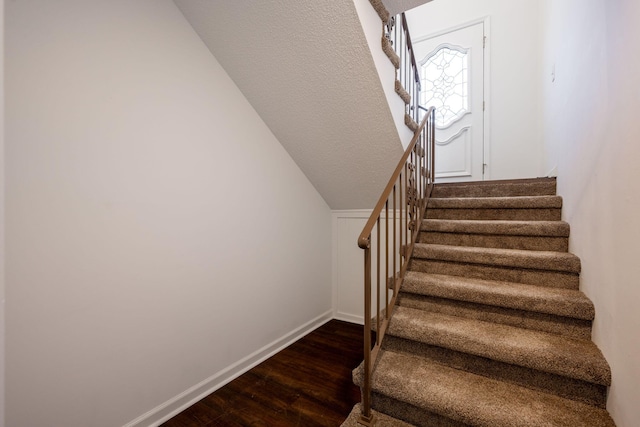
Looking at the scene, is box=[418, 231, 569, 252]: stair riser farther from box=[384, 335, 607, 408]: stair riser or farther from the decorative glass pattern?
the decorative glass pattern

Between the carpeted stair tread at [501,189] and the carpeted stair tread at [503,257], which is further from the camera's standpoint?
the carpeted stair tread at [501,189]

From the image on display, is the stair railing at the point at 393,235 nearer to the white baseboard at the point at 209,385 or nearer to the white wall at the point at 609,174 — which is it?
the white baseboard at the point at 209,385

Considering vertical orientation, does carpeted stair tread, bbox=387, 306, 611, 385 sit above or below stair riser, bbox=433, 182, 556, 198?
below

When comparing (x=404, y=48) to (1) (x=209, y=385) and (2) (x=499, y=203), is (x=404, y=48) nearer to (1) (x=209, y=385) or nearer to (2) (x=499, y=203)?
(2) (x=499, y=203)

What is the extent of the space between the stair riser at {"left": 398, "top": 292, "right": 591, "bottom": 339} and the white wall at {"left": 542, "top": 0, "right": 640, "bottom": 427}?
0.08m

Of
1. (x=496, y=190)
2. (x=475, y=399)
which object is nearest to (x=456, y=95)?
(x=496, y=190)

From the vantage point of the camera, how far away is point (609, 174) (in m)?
1.22

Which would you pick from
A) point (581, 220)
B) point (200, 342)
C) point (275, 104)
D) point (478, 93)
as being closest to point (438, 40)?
point (478, 93)

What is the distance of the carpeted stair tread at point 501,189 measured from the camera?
89.6 inches

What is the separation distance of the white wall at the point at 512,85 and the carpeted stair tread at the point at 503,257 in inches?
66.6

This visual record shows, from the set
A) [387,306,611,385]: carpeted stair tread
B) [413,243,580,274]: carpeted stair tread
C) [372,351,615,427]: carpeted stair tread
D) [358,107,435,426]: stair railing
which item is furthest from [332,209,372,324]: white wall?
[372,351,615,427]: carpeted stair tread

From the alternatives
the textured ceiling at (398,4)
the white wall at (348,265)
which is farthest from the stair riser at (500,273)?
the textured ceiling at (398,4)

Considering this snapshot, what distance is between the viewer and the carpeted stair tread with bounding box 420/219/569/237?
6.00ft

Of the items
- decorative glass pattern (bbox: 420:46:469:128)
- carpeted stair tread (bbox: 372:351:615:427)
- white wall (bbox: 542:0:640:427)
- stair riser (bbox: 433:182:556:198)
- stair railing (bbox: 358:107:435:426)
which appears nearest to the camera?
white wall (bbox: 542:0:640:427)
